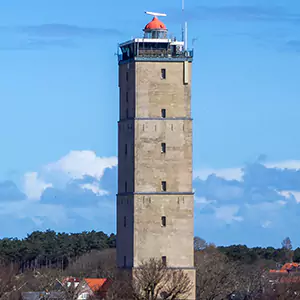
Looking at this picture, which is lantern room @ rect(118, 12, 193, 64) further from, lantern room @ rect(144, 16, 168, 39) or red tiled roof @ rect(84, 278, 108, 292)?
red tiled roof @ rect(84, 278, 108, 292)

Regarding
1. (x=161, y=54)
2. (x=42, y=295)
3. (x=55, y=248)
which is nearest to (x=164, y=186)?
(x=161, y=54)

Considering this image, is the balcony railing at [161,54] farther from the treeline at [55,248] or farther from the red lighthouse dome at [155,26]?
the treeline at [55,248]

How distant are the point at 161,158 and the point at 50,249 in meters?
69.6

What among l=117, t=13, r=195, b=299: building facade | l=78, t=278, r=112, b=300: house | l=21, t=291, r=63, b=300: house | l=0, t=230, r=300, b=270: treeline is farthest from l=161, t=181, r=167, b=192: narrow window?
l=0, t=230, r=300, b=270: treeline

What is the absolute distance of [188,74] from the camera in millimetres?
80062

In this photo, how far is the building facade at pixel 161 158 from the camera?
79312 millimetres

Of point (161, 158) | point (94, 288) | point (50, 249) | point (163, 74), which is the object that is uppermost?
point (50, 249)

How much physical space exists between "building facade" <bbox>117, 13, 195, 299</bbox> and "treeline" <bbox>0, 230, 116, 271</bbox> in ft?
207

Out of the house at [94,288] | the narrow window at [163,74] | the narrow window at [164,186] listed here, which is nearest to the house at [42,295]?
the house at [94,288]

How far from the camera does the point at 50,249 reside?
484 ft

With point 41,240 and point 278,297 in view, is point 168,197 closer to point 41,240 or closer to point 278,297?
point 278,297

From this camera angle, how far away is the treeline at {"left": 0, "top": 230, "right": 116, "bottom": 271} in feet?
473

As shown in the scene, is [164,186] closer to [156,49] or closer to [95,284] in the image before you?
[156,49]

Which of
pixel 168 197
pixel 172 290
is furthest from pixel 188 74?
pixel 172 290
